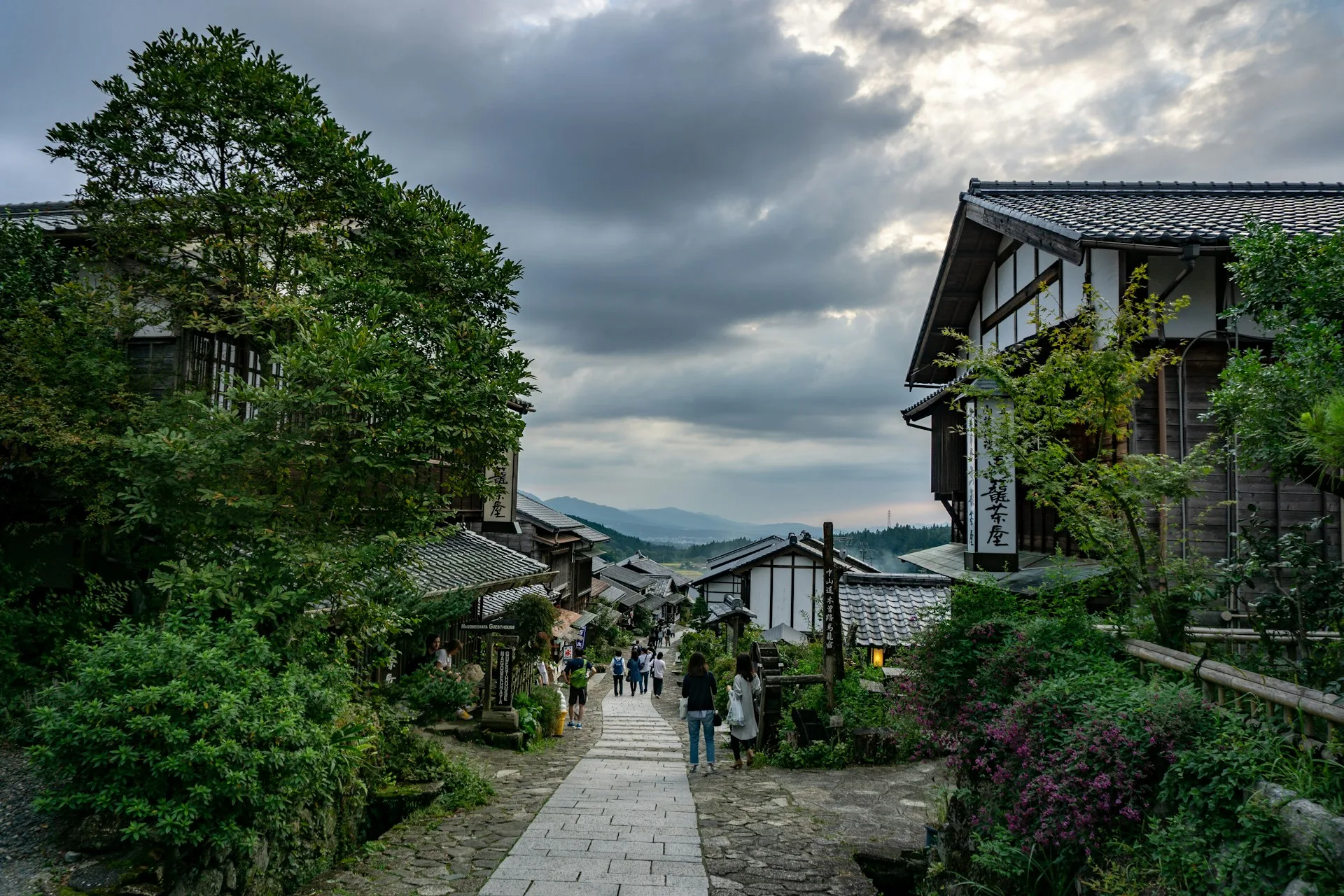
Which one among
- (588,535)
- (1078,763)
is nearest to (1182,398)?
(1078,763)

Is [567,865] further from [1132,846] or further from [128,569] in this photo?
[128,569]

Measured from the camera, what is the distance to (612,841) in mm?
8859

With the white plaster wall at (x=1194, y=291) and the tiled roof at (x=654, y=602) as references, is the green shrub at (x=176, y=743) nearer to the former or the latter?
the white plaster wall at (x=1194, y=291)

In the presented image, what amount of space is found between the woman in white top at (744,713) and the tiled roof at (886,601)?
4844 mm

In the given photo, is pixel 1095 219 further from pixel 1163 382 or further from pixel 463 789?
pixel 463 789

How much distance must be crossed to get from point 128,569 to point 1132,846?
12828 millimetres

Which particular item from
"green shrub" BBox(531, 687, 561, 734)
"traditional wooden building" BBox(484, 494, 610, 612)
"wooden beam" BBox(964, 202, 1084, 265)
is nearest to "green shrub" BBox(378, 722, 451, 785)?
"green shrub" BBox(531, 687, 561, 734)

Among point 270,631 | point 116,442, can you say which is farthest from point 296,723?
point 116,442

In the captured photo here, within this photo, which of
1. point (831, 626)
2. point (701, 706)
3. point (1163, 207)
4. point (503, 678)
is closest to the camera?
point (701, 706)

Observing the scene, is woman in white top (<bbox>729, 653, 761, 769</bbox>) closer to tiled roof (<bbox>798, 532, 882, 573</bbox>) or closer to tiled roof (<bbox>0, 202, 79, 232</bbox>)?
tiled roof (<bbox>0, 202, 79, 232</bbox>)

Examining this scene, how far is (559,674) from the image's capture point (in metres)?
30.5

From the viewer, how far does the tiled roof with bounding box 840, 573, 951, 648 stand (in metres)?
19.1

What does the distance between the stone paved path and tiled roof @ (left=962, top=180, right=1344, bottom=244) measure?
9.82 m

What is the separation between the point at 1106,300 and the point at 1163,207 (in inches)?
163
